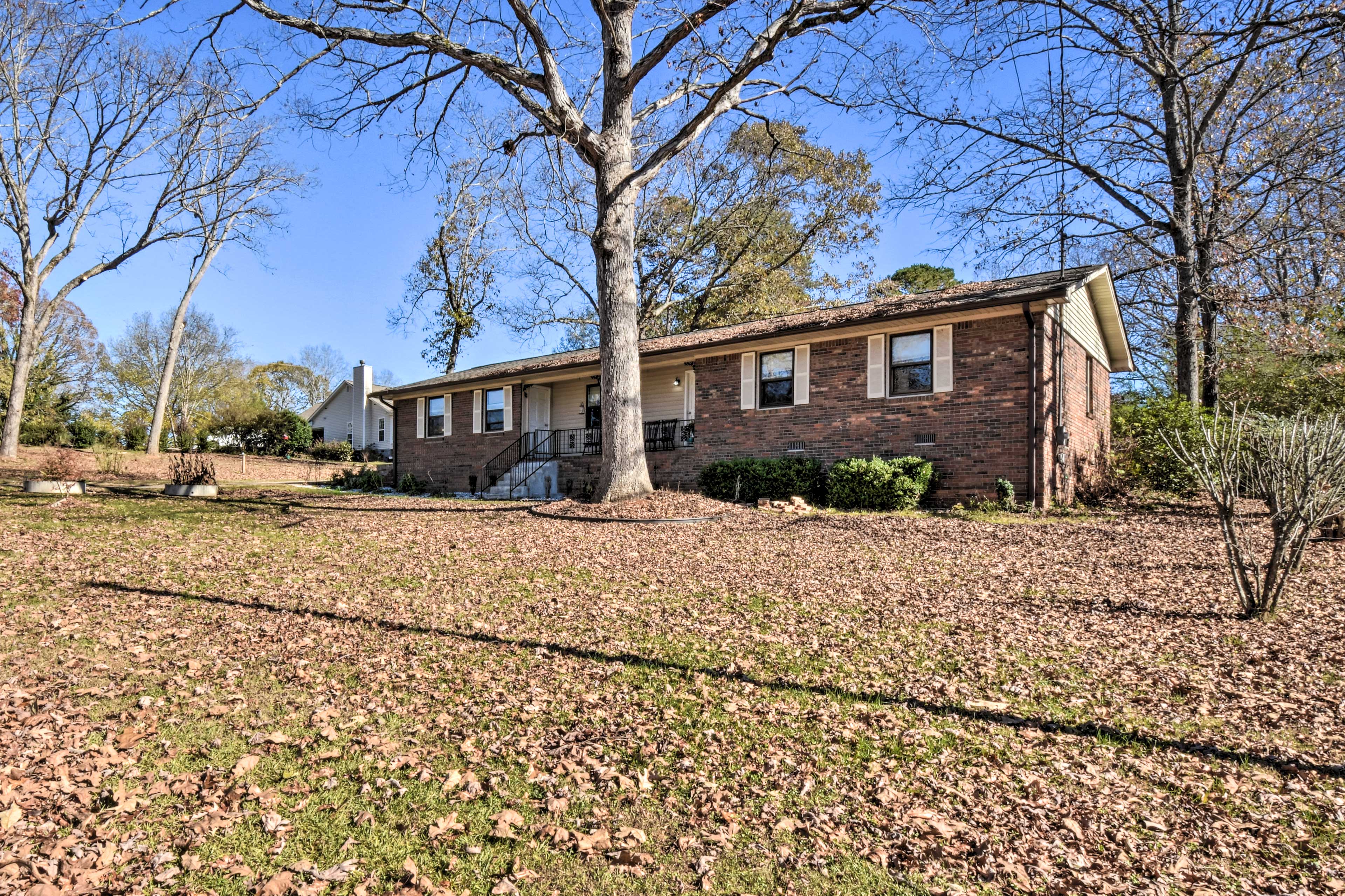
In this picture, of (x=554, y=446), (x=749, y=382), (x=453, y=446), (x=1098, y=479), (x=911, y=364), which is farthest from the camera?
(x=453, y=446)

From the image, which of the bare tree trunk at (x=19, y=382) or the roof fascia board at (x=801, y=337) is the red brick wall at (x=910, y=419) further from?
the bare tree trunk at (x=19, y=382)

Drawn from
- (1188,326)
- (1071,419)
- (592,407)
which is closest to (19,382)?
(592,407)

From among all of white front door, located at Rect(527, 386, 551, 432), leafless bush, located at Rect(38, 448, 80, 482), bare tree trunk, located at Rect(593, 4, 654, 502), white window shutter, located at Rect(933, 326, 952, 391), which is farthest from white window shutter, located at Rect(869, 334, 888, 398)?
leafless bush, located at Rect(38, 448, 80, 482)

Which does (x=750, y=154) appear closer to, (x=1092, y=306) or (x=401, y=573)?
(x=1092, y=306)

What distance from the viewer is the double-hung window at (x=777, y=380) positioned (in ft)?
44.9

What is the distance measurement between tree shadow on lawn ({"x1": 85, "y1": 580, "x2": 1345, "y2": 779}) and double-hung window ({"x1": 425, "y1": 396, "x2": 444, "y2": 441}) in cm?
1528

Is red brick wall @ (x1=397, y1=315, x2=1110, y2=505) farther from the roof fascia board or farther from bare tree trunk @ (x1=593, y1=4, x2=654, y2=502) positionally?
bare tree trunk @ (x1=593, y1=4, x2=654, y2=502)

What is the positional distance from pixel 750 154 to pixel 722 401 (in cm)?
1303

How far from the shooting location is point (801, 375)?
13375 millimetres

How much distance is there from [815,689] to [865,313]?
10393 millimetres

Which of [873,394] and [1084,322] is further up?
[1084,322]

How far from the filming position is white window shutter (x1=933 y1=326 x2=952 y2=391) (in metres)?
11.7

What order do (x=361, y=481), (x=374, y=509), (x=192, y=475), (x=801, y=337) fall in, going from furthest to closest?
(x=361, y=481), (x=801, y=337), (x=192, y=475), (x=374, y=509)

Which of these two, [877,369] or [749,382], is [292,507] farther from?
[877,369]
